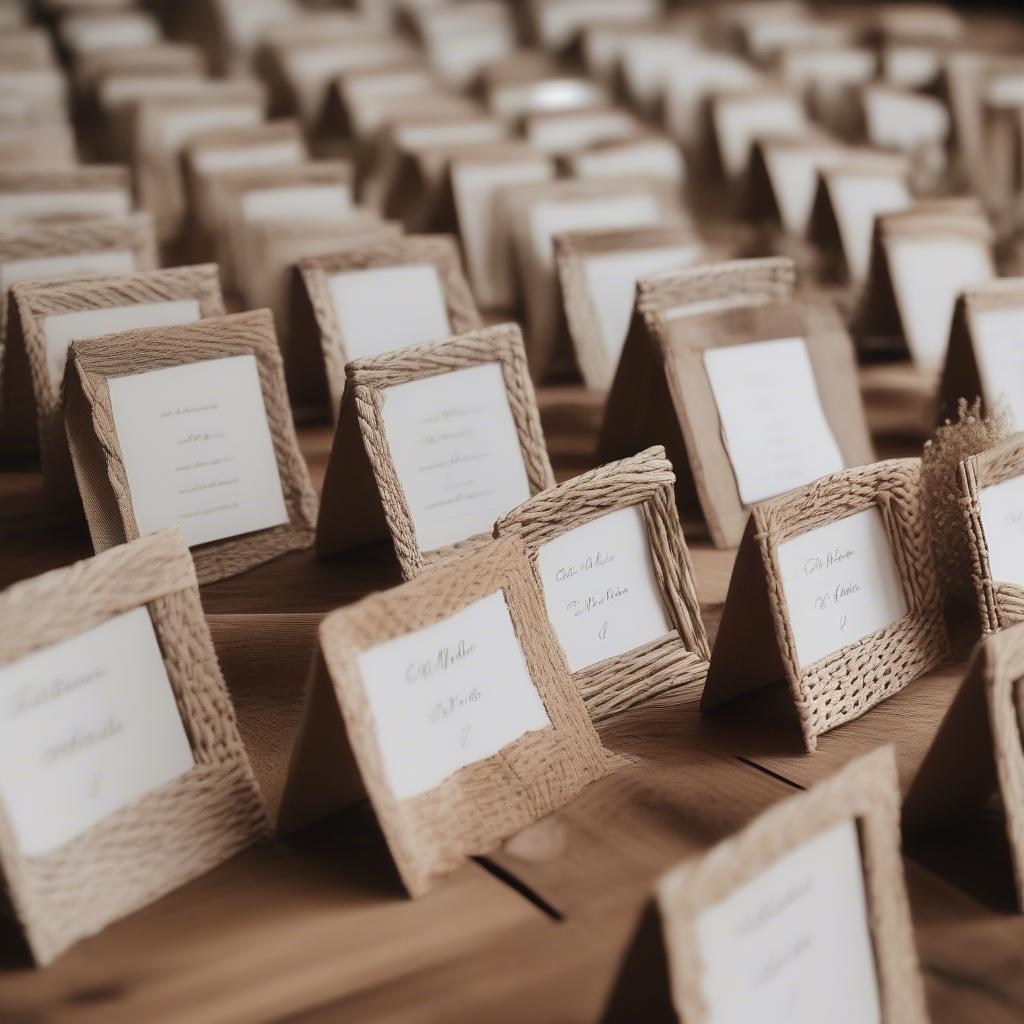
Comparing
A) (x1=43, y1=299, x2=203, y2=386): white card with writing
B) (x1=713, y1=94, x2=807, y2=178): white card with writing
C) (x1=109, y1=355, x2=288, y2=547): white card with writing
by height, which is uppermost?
(x1=713, y1=94, x2=807, y2=178): white card with writing

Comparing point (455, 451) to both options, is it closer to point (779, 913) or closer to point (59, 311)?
point (59, 311)

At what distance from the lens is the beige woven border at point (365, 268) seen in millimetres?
1765

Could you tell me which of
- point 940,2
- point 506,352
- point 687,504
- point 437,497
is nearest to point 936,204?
point 687,504

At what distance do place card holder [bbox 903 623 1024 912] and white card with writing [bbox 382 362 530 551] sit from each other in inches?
23.4

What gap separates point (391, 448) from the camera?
56.4 inches

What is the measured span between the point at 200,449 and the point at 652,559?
0.56 m

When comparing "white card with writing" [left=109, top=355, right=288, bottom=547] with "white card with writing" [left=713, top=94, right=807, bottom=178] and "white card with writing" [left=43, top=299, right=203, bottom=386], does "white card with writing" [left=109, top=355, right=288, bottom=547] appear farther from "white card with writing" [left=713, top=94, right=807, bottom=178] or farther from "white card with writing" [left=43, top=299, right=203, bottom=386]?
"white card with writing" [left=713, top=94, right=807, bottom=178]

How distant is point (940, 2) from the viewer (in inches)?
256

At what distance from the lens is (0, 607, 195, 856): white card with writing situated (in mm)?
980

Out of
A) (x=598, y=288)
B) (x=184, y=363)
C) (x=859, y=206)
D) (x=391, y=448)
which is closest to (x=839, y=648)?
(x=391, y=448)

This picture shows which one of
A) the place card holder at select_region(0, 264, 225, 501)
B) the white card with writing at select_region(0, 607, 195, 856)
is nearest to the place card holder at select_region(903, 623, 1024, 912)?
the white card with writing at select_region(0, 607, 195, 856)

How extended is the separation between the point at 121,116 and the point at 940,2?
496 cm

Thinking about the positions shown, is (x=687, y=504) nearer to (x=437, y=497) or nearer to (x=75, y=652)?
(x=437, y=497)

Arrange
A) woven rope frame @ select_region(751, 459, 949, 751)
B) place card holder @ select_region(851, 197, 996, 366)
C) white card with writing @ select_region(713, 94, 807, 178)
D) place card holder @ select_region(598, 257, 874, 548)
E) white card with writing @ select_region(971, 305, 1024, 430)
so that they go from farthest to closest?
white card with writing @ select_region(713, 94, 807, 178)
place card holder @ select_region(851, 197, 996, 366)
white card with writing @ select_region(971, 305, 1024, 430)
place card holder @ select_region(598, 257, 874, 548)
woven rope frame @ select_region(751, 459, 949, 751)
